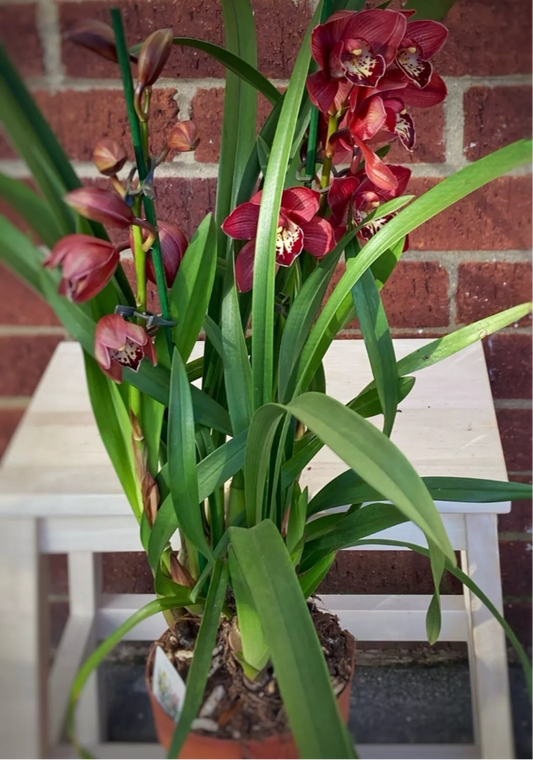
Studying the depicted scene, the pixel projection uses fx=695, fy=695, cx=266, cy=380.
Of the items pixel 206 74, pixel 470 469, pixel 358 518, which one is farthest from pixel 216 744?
pixel 206 74

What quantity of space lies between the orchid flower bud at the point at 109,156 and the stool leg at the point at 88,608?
248mm

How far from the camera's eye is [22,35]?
27 centimetres

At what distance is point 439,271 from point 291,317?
0.21 m

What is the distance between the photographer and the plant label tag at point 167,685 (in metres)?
0.35

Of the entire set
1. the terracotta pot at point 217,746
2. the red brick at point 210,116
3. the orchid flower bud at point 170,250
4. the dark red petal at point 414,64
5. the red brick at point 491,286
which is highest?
the red brick at point 210,116

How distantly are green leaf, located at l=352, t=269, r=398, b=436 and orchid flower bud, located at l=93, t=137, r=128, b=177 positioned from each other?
0.50 feet

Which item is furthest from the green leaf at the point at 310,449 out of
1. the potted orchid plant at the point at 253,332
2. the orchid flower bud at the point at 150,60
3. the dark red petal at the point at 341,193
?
the orchid flower bud at the point at 150,60

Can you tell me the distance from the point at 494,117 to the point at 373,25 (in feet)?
0.62

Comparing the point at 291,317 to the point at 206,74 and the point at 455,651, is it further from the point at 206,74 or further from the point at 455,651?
the point at 455,651

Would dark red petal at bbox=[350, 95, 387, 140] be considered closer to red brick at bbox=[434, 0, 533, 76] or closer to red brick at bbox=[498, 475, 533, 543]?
red brick at bbox=[434, 0, 533, 76]

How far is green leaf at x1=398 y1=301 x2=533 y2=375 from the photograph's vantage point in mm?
389

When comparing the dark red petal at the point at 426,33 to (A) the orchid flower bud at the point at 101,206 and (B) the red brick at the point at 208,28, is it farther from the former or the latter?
(A) the orchid flower bud at the point at 101,206

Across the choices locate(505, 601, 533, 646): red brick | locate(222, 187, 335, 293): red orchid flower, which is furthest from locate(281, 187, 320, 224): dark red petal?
locate(505, 601, 533, 646): red brick

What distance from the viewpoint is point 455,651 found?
464mm
